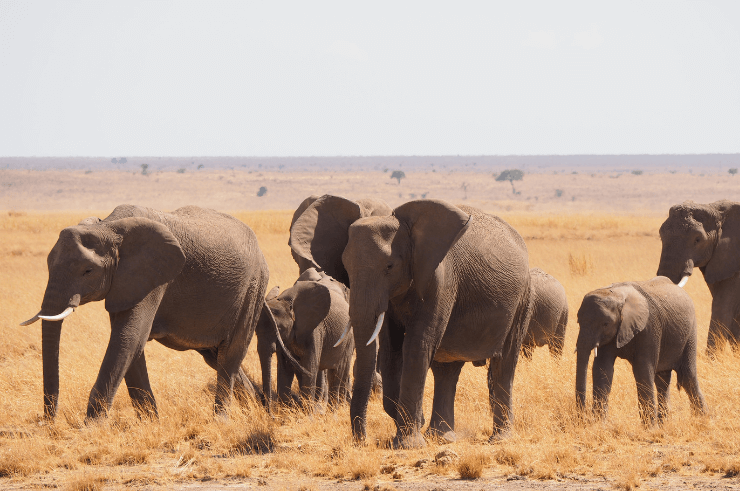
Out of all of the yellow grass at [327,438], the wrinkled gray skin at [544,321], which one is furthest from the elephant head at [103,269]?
the wrinkled gray skin at [544,321]

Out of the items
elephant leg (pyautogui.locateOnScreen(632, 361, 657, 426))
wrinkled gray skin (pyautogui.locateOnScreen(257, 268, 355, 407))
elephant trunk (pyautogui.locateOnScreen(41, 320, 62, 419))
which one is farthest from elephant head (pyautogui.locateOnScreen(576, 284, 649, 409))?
elephant trunk (pyautogui.locateOnScreen(41, 320, 62, 419))

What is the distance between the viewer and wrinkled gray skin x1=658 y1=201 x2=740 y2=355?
1253 cm

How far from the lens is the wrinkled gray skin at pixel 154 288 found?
8070 millimetres

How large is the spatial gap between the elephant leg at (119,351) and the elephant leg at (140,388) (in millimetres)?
739

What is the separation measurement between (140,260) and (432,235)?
115 inches

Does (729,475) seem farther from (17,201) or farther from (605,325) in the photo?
(17,201)

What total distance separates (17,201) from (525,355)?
344 ft

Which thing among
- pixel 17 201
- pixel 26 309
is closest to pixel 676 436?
pixel 26 309

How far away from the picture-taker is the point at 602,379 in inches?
344

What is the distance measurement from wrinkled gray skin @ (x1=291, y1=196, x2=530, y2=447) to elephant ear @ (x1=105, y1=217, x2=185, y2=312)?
1.60 metres

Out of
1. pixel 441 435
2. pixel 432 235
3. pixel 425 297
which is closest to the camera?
pixel 432 235

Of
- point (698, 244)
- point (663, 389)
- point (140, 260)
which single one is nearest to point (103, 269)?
point (140, 260)

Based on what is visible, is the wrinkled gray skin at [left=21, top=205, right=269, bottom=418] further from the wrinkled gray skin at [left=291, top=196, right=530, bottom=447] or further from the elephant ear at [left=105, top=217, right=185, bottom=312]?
the wrinkled gray skin at [left=291, top=196, right=530, bottom=447]

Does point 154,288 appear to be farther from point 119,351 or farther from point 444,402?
point 444,402
